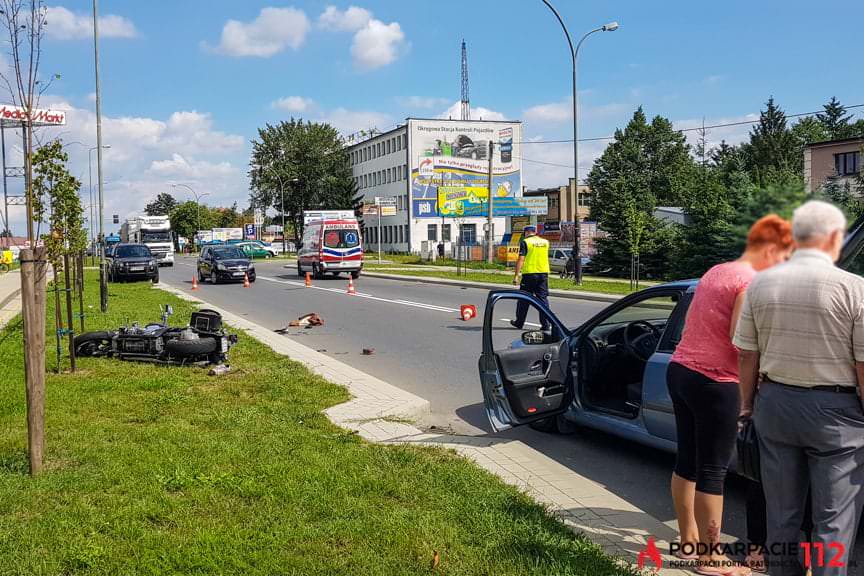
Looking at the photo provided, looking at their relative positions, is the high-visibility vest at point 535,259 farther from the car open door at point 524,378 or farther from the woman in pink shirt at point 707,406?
the woman in pink shirt at point 707,406

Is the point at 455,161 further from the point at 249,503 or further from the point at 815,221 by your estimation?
the point at 815,221

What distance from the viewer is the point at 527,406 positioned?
5766 millimetres

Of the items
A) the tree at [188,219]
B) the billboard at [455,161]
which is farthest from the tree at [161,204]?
the billboard at [455,161]

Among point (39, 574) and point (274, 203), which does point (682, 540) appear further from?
point (274, 203)

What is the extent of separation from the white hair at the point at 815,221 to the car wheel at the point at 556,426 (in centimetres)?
451

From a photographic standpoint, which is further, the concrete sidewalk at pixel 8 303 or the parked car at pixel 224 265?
the parked car at pixel 224 265

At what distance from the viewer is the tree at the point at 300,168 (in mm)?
89500

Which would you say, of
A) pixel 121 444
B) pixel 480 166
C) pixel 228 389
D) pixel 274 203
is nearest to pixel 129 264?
pixel 228 389

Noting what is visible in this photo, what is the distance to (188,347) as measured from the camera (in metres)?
9.71

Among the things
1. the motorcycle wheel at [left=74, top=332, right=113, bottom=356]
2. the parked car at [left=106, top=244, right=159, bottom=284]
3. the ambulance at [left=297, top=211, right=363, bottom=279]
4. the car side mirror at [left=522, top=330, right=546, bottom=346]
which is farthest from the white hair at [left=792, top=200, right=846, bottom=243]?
the parked car at [left=106, top=244, right=159, bottom=284]

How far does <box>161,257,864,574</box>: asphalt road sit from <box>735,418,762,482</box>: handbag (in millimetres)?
997

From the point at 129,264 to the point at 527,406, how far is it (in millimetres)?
29987

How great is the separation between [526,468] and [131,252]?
1232 inches

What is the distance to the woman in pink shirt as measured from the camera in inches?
124
